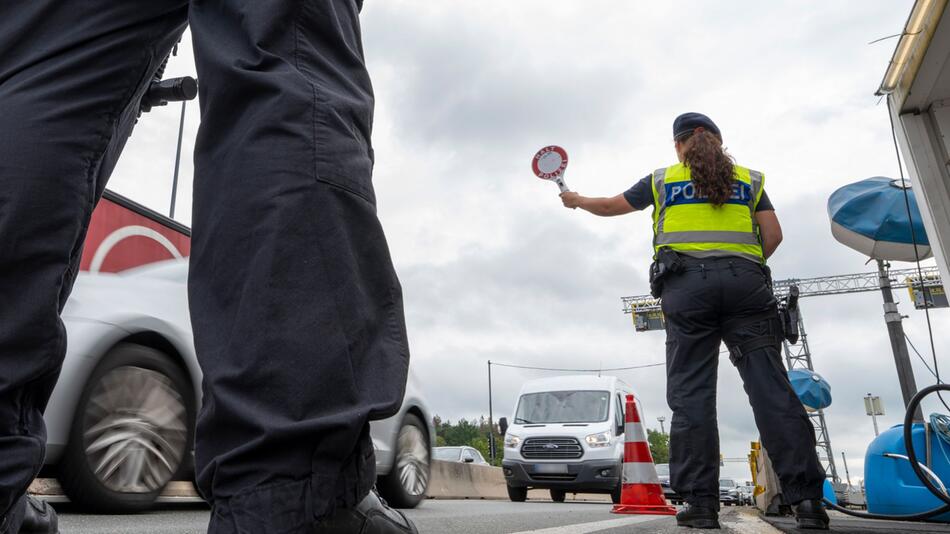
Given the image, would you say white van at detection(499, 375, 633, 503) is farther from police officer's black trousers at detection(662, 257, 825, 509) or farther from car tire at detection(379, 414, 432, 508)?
police officer's black trousers at detection(662, 257, 825, 509)

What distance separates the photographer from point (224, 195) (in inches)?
37.5

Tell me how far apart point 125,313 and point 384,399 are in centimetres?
336

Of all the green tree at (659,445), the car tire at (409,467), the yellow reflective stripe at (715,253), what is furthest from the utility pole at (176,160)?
the green tree at (659,445)

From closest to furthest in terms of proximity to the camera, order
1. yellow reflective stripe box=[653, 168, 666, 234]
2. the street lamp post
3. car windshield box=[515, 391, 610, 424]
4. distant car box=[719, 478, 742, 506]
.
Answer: yellow reflective stripe box=[653, 168, 666, 234] → car windshield box=[515, 391, 610, 424] → the street lamp post → distant car box=[719, 478, 742, 506]

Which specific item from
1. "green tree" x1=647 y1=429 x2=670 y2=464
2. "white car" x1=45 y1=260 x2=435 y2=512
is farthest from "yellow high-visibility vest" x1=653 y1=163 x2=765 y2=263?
"green tree" x1=647 y1=429 x2=670 y2=464

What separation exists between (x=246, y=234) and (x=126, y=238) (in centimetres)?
385

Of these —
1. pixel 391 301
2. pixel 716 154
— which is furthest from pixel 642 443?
pixel 391 301

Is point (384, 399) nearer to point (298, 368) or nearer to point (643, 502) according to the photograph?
point (298, 368)

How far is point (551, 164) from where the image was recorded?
5.18 metres

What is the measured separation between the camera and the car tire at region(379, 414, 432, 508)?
228 inches

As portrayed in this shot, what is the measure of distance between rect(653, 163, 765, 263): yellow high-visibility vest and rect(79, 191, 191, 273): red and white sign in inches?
111

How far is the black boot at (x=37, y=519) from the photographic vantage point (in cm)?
146

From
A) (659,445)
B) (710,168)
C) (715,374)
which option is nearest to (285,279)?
(715,374)

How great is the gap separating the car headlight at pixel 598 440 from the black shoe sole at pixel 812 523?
998 centimetres
